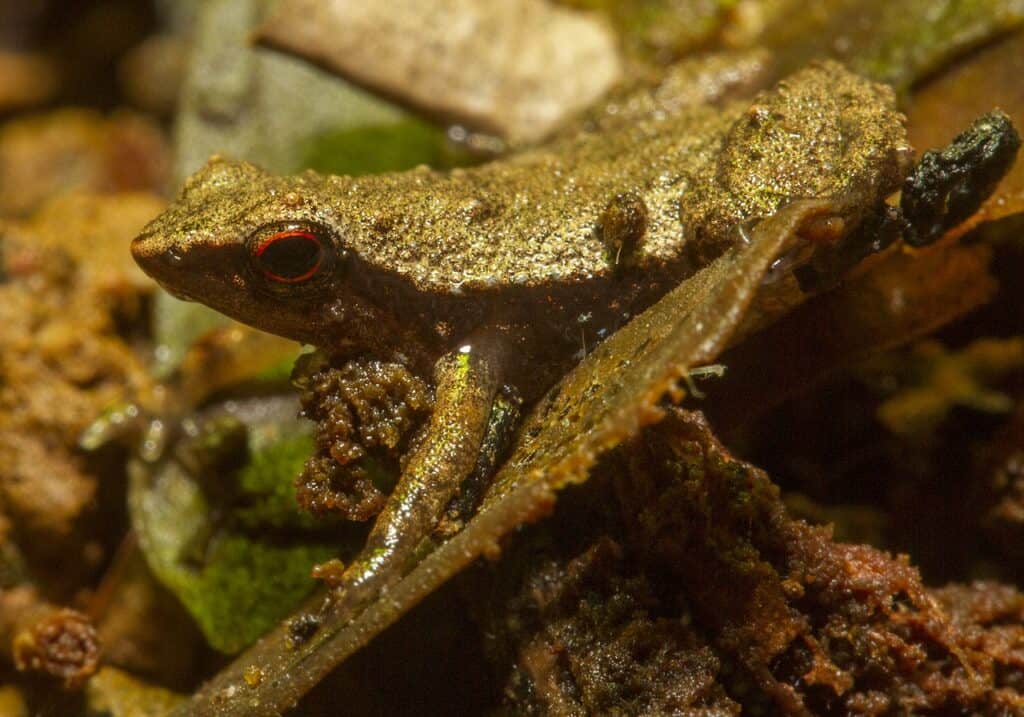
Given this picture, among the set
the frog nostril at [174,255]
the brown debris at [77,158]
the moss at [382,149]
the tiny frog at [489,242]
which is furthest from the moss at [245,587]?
the brown debris at [77,158]

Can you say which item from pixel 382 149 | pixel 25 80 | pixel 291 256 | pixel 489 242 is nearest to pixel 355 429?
pixel 291 256

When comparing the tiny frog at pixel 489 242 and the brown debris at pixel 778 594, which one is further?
the tiny frog at pixel 489 242

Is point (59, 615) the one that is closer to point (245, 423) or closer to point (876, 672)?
point (245, 423)

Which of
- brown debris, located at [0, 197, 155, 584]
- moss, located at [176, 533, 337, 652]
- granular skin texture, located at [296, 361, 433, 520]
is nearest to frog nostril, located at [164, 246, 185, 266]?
Answer: granular skin texture, located at [296, 361, 433, 520]

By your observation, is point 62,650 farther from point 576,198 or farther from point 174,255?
point 576,198

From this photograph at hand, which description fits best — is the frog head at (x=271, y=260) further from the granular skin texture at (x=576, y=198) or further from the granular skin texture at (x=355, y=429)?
the granular skin texture at (x=355, y=429)

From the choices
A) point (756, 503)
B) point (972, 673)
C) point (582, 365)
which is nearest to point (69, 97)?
point (582, 365)

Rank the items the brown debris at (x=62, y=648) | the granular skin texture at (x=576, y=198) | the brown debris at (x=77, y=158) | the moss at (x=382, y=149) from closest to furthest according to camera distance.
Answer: the granular skin texture at (x=576, y=198) < the brown debris at (x=62, y=648) < the moss at (x=382, y=149) < the brown debris at (x=77, y=158)

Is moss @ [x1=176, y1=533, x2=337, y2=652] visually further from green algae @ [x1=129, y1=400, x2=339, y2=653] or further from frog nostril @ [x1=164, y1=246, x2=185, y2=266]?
frog nostril @ [x1=164, y1=246, x2=185, y2=266]
